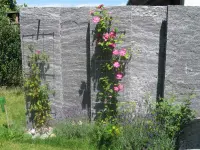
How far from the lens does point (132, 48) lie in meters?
4.45

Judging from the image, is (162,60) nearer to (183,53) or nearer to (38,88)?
(183,53)

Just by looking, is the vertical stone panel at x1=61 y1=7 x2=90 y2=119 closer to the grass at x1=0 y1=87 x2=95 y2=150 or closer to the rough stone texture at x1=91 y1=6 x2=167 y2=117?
the rough stone texture at x1=91 y1=6 x2=167 y2=117

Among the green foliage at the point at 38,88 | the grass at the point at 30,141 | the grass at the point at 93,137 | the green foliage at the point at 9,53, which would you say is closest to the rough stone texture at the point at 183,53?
the grass at the point at 93,137

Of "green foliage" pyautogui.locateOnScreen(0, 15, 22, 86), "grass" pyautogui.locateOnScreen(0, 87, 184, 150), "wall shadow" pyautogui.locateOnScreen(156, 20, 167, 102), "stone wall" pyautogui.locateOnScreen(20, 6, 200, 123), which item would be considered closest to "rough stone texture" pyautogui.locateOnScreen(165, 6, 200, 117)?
"stone wall" pyautogui.locateOnScreen(20, 6, 200, 123)

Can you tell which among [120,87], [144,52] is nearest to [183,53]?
[144,52]

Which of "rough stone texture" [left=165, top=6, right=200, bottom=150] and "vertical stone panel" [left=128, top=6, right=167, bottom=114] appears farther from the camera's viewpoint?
"vertical stone panel" [left=128, top=6, right=167, bottom=114]

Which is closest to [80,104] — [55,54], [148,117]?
[55,54]

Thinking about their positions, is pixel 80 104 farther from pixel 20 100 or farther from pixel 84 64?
pixel 20 100

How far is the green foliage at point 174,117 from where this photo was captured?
384cm

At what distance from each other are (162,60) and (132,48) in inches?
20.8

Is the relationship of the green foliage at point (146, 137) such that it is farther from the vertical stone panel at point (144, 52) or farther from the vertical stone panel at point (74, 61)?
the vertical stone panel at point (74, 61)

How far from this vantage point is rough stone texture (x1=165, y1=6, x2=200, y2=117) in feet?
13.7

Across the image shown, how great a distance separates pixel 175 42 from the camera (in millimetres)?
4238

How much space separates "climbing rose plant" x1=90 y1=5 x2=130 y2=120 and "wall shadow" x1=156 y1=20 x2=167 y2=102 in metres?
0.55
